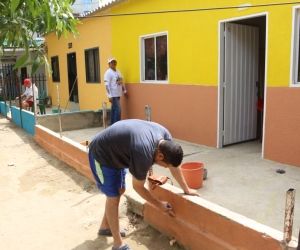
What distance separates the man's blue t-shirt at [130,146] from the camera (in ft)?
8.47

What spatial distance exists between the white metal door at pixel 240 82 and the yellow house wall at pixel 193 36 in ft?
0.96

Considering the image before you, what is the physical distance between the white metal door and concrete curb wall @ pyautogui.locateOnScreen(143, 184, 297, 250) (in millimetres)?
3196

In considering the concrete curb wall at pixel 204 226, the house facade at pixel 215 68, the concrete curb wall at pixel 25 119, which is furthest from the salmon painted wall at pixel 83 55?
the concrete curb wall at pixel 204 226

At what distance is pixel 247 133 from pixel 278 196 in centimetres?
285

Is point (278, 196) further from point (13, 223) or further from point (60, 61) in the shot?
point (60, 61)

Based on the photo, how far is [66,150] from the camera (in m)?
6.02

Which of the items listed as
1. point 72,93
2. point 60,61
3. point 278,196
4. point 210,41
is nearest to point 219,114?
point 210,41

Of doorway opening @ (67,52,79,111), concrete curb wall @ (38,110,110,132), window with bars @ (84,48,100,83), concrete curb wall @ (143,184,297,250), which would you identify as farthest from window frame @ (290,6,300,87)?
doorway opening @ (67,52,79,111)

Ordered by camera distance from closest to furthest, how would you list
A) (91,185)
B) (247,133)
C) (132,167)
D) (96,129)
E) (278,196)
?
(132,167), (278,196), (91,185), (247,133), (96,129)

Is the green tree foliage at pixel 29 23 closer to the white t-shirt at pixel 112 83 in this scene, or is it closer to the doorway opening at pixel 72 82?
the white t-shirt at pixel 112 83

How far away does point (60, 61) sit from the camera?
13.1 metres

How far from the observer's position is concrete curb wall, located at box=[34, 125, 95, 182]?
5.26 m

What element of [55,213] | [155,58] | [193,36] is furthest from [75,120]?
[55,213]

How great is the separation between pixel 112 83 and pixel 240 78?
135 inches
